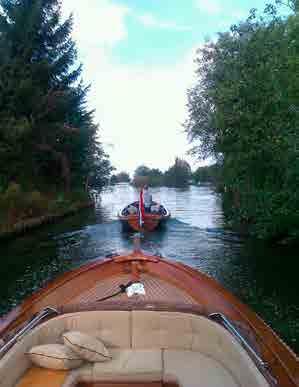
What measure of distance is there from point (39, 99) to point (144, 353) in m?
23.4

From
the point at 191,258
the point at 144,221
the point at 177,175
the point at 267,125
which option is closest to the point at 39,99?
Answer: the point at 144,221

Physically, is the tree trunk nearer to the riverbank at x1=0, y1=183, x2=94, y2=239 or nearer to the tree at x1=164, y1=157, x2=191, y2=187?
the riverbank at x1=0, y1=183, x2=94, y2=239

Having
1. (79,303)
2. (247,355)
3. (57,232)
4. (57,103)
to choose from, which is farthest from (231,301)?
(57,103)

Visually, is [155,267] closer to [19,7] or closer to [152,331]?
[152,331]

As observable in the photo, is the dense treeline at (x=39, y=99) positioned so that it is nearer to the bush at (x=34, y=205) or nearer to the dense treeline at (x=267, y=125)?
the bush at (x=34, y=205)

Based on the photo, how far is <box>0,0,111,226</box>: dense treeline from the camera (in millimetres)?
23953

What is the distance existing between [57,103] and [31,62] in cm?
329

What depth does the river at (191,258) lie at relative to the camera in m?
9.37

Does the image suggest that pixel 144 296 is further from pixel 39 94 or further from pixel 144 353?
pixel 39 94

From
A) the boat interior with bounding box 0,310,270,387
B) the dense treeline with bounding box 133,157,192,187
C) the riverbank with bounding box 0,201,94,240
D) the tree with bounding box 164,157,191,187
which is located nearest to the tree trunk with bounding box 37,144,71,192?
the riverbank with bounding box 0,201,94,240

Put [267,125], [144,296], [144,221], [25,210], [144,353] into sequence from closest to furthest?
[144,353] → [144,296] → [267,125] → [144,221] → [25,210]

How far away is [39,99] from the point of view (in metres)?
25.6

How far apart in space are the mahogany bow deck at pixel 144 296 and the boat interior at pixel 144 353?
140mm

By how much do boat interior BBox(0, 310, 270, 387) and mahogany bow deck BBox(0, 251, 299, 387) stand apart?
14cm
